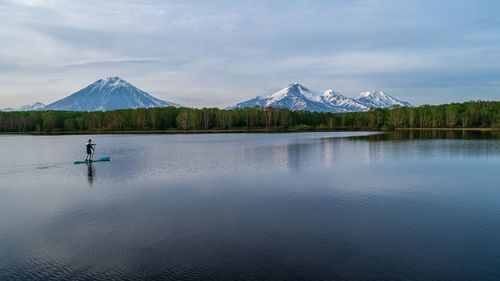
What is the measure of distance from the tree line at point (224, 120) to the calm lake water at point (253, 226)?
11252 centimetres

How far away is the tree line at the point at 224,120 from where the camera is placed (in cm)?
13125

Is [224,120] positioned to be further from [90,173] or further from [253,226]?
[253,226]

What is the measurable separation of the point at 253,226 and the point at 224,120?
12911 cm

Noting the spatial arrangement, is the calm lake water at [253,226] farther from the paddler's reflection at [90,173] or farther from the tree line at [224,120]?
the tree line at [224,120]

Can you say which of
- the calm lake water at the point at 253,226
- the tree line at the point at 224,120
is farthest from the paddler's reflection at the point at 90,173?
the tree line at the point at 224,120

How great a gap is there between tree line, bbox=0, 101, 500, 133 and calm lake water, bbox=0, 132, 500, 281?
4430 inches

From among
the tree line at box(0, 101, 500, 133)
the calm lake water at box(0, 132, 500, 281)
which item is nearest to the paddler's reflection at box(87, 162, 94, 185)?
the calm lake water at box(0, 132, 500, 281)

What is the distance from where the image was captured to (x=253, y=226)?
46.4ft

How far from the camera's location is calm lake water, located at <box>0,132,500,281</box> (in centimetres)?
1034

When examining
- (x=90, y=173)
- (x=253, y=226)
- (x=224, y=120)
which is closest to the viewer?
(x=253, y=226)

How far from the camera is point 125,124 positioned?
5389 inches

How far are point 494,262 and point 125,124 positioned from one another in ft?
451

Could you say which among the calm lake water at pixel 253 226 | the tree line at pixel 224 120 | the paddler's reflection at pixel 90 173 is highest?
the tree line at pixel 224 120

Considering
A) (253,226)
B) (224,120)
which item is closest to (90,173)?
(253,226)
